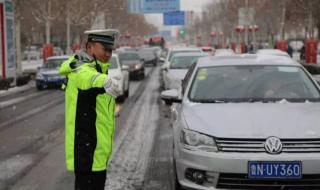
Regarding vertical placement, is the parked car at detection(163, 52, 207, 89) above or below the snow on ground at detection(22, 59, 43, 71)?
above

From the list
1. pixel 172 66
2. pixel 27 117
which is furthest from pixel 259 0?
pixel 27 117

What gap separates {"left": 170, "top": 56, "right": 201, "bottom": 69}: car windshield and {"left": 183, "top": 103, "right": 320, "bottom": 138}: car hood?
41.0ft

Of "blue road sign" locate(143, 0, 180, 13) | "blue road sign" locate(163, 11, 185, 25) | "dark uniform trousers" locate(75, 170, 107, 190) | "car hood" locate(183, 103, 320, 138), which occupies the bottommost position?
"dark uniform trousers" locate(75, 170, 107, 190)

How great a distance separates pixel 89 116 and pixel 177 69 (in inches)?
571

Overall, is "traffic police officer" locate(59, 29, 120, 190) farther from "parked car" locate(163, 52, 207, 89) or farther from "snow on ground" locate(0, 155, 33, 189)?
"parked car" locate(163, 52, 207, 89)

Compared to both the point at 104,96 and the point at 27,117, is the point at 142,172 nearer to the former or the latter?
the point at 104,96

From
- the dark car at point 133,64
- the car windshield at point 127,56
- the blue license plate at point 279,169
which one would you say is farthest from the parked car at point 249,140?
the car windshield at point 127,56

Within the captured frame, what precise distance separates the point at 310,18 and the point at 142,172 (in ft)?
90.3

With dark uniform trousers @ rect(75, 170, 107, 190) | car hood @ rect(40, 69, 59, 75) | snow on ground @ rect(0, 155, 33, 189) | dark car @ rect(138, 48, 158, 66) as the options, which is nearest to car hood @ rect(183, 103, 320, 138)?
dark uniform trousers @ rect(75, 170, 107, 190)

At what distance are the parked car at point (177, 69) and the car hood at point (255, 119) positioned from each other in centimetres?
1101

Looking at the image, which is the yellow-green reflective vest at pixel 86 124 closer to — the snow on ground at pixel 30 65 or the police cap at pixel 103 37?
the police cap at pixel 103 37

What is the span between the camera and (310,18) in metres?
33.2

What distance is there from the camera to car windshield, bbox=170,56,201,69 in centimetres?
1883

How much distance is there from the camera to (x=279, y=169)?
5.17 meters
